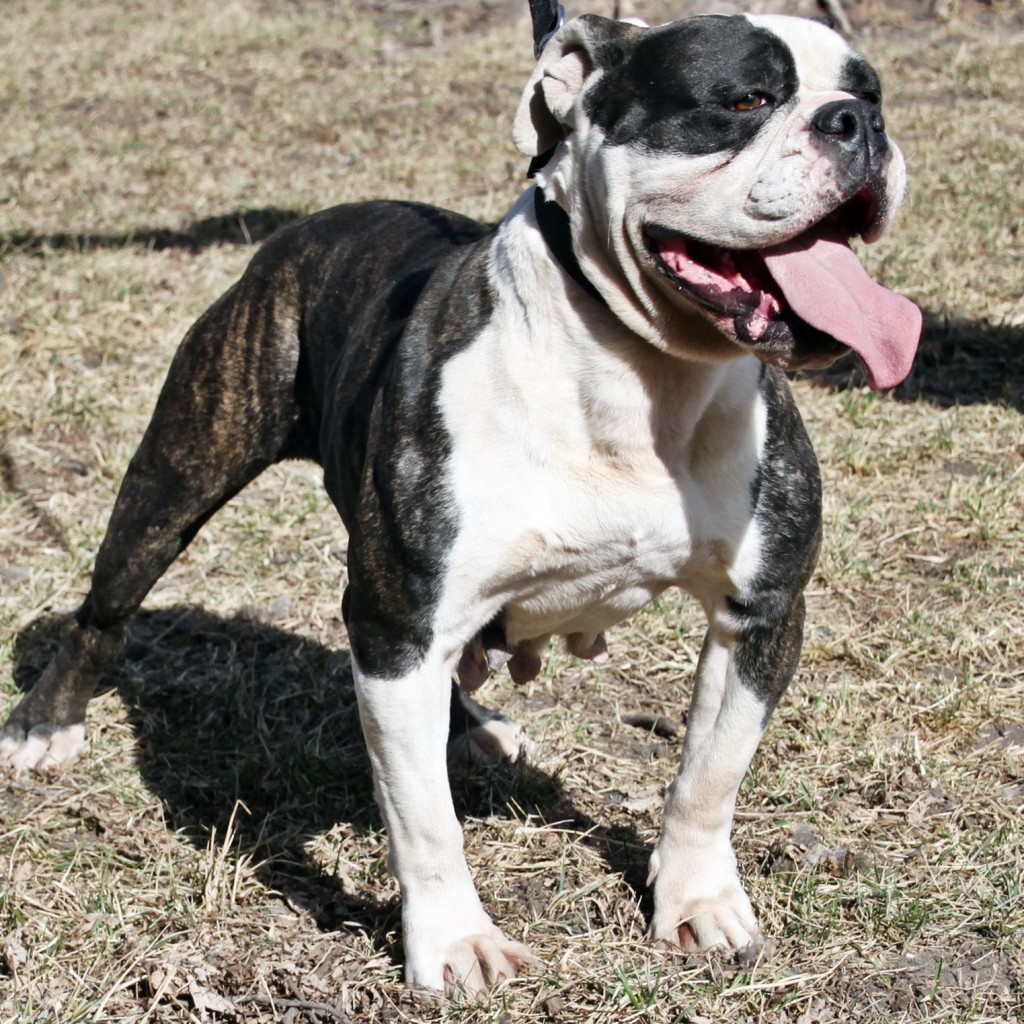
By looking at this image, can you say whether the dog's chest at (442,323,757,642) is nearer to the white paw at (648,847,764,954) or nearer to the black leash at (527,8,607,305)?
the black leash at (527,8,607,305)

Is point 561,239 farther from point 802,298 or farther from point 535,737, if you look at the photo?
point 535,737

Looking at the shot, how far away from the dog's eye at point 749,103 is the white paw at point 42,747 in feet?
8.13

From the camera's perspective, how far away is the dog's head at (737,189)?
2.61 metres

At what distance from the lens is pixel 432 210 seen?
12.6ft

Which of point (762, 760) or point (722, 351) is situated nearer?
point (722, 351)

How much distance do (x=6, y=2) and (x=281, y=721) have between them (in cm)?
1101

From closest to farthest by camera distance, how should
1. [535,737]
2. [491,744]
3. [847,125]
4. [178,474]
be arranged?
1. [847,125]
2. [178,474]
3. [491,744]
4. [535,737]

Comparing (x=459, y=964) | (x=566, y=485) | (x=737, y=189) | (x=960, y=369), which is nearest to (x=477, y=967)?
(x=459, y=964)

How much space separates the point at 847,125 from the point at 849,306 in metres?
0.31

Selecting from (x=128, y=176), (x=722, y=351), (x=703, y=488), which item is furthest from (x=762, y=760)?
(x=128, y=176)

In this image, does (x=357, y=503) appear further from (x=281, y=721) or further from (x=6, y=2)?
(x=6, y=2)

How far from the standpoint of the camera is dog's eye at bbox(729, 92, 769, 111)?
2672 millimetres

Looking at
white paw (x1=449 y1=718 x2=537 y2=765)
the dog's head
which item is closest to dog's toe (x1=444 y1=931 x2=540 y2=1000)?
white paw (x1=449 y1=718 x2=537 y2=765)

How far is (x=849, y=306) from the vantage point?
8.64 ft
